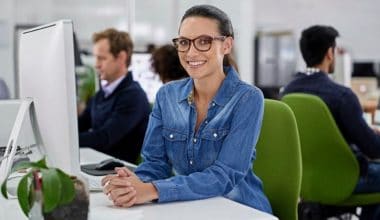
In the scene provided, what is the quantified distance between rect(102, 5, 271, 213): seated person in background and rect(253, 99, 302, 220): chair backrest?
10cm

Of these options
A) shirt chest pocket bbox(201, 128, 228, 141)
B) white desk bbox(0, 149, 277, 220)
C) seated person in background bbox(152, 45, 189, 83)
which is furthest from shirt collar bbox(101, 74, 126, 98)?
white desk bbox(0, 149, 277, 220)

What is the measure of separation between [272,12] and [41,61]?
290 inches

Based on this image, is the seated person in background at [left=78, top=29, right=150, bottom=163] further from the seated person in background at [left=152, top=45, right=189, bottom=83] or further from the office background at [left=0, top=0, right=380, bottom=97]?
the office background at [left=0, top=0, right=380, bottom=97]

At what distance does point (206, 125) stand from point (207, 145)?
0.06 m

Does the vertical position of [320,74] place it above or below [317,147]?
above

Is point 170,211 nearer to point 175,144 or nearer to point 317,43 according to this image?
point 175,144

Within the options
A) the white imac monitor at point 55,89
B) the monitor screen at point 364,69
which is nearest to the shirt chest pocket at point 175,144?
the white imac monitor at point 55,89

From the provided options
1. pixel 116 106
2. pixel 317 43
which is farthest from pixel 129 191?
pixel 317 43

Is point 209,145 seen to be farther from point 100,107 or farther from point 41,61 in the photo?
point 100,107

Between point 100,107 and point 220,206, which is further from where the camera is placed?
point 100,107

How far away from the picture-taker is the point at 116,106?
2.63 meters

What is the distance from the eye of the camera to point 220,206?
1.37 meters

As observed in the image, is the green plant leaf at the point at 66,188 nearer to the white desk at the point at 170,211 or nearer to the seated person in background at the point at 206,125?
the white desk at the point at 170,211

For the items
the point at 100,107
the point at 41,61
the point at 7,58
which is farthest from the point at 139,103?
the point at 7,58
